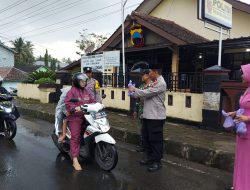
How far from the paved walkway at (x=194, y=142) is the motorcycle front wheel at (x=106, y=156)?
1.80m

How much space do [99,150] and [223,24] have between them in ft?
20.4

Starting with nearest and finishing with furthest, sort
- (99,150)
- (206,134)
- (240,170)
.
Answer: (240,170)
(99,150)
(206,134)

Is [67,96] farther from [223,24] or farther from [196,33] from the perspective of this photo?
[196,33]

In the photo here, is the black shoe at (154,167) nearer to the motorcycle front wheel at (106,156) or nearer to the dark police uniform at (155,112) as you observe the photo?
the dark police uniform at (155,112)

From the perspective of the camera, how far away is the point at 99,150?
19.4 feet

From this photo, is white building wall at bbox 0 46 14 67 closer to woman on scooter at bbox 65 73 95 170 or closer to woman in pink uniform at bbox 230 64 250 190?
woman on scooter at bbox 65 73 95 170

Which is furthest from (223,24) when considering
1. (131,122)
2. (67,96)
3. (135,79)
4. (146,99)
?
(67,96)

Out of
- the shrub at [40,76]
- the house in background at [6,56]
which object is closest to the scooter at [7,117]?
the shrub at [40,76]

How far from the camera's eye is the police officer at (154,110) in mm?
5859

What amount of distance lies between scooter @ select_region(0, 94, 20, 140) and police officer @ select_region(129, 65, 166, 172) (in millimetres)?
3518

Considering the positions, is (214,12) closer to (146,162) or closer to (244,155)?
(146,162)

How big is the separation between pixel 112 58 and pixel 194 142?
6.39m

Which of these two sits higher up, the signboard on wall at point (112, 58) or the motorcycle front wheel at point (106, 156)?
the signboard on wall at point (112, 58)

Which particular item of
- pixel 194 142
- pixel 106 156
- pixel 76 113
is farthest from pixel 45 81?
pixel 106 156
